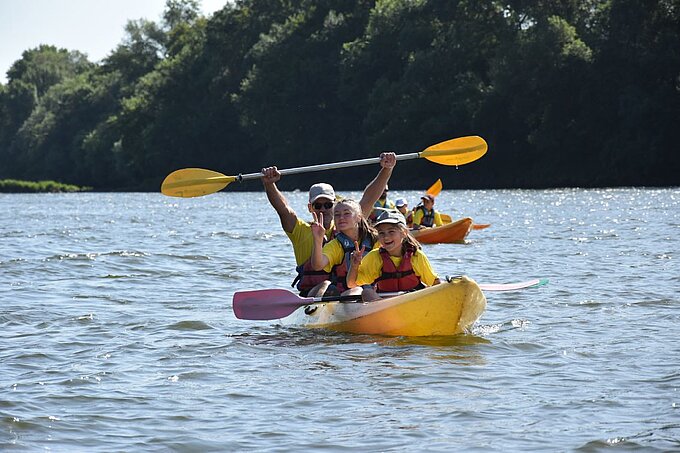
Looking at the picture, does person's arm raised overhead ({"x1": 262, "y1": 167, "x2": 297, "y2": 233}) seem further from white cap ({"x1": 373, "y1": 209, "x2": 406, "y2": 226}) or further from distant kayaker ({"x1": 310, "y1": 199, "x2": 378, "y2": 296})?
white cap ({"x1": 373, "y1": 209, "x2": 406, "y2": 226})

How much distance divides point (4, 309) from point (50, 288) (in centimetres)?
211

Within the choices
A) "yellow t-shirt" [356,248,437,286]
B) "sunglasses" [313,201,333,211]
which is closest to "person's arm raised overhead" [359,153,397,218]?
"sunglasses" [313,201,333,211]

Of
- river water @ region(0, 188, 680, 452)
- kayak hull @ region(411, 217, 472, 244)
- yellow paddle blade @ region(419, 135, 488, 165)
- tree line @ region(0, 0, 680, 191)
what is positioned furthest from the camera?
tree line @ region(0, 0, 680, 191)

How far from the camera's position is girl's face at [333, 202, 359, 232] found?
322 inches

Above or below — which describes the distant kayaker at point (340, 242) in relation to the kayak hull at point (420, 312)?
above

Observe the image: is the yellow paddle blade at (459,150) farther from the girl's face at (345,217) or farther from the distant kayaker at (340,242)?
the girl's face at (345,217)

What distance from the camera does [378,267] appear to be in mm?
8211

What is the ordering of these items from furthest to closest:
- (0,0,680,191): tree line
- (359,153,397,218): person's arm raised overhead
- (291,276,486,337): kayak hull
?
1. (0,0,680,191): tree line
2. (359,153,397,218): person's arm raised overhead
3. (291,276,486,337): kayak hull

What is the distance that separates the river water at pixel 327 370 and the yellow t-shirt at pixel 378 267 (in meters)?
0.49

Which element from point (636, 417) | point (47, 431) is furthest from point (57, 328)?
point (636, 417)

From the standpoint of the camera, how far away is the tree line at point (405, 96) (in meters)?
43.2

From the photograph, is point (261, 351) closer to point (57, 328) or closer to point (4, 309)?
point (57, 328)

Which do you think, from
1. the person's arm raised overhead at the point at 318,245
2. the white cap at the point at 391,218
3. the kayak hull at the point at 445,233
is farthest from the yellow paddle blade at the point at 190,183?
the kayak hull at the point at 445,233

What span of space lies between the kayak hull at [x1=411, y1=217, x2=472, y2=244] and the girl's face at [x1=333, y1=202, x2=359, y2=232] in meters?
9.58
